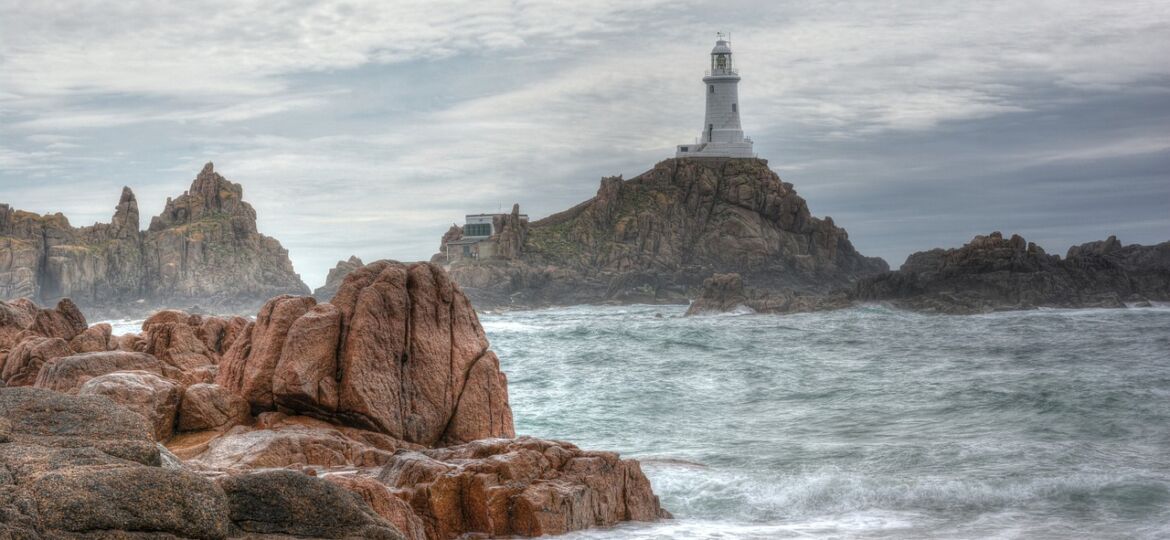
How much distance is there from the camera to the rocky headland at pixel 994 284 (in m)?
68.7

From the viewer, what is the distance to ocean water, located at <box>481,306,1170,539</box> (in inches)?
586

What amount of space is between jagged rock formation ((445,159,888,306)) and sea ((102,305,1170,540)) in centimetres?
7189

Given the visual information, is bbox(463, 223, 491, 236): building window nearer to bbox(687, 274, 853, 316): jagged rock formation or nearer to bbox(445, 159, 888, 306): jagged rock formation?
bbox(445, 159, 888, 306): jagged rock formation

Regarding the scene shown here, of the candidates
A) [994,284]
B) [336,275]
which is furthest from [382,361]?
[336,275]

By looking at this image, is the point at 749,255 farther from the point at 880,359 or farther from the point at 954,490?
the point at 954,490

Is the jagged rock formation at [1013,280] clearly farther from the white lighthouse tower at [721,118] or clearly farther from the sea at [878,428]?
the white lighthouse tower at [721,118]

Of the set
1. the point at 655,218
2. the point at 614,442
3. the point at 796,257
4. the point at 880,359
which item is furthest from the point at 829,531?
the point at 655,218

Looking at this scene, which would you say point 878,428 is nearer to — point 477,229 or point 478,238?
point 478,238

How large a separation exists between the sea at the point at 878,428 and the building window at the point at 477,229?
97.3 metres

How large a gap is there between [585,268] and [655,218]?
1160 centimetres

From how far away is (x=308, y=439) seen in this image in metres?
13.7

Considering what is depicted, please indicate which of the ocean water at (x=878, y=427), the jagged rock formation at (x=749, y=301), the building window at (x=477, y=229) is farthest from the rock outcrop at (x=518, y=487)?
the building window at (x=477, y=229)

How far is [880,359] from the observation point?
36.8 m

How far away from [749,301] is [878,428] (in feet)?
179
